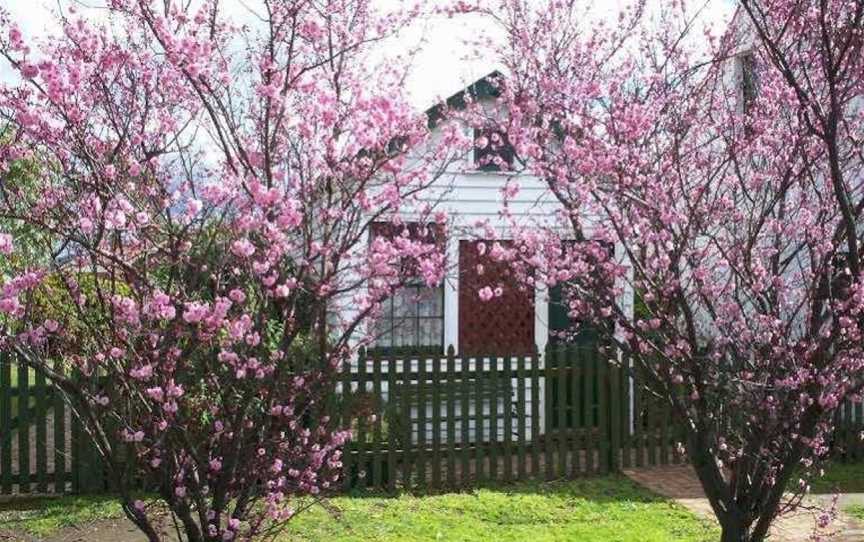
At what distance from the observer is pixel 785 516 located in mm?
6797

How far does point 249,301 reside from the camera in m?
3.76

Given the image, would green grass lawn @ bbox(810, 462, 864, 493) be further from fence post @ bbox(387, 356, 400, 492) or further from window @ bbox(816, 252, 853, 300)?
fence post @ bbox(387, 356, 400, 492)

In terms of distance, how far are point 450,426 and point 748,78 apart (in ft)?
12.9

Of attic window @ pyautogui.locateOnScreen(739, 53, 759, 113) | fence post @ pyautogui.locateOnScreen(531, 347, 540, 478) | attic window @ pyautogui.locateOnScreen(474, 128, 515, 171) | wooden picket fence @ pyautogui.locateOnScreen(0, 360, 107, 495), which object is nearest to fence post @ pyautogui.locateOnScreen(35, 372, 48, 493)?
wooden picket fence @ pyautogui.locateOnScreen(0, 360, 107, 495)

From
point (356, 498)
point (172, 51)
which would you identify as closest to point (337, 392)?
point (356, 498)

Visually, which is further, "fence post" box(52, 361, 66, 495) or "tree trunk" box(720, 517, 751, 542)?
"fence post" box(52, 361, 66, 495)

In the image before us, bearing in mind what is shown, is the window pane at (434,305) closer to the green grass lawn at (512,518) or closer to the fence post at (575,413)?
the fence post at (575,413)

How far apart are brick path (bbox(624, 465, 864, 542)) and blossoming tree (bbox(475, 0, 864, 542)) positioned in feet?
4.37

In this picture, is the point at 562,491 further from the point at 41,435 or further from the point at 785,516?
the point at 41,435

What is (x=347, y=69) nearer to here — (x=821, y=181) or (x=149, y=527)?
(x=149, y=527)

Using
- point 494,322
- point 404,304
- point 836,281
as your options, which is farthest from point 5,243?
point 494,322

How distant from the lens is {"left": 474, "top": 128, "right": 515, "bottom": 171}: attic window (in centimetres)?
526

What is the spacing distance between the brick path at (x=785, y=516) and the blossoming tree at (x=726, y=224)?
4.37 feet

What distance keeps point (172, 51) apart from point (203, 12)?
758 millimetres
